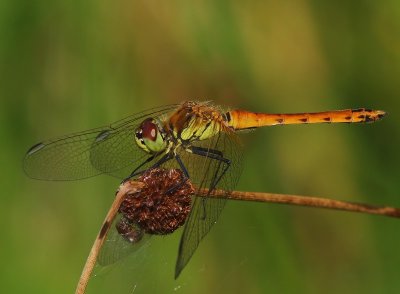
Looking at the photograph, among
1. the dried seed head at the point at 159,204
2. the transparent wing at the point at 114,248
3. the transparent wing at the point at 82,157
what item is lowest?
the transparent wing at the point at 114,248

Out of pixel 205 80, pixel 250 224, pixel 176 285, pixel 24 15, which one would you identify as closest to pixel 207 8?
pixel 205 80

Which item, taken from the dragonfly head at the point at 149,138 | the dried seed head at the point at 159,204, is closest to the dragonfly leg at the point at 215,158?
the dragonfly head at the point at 149,138

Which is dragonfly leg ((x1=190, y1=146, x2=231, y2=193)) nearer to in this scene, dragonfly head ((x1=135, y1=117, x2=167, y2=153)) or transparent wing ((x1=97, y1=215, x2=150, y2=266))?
dragonfly head ((x1=135, y1=117, x2=167, y2=153))

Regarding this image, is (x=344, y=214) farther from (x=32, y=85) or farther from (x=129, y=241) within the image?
(x=32, y=85)

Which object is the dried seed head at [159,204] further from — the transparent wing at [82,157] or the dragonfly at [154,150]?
the transparent wing at [82,157]

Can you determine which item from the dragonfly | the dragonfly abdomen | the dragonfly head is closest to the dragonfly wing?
the dragonfly

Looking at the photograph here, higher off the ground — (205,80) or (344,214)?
(205,80)

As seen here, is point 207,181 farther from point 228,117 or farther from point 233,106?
point 233,106
